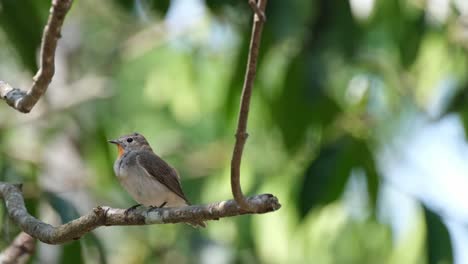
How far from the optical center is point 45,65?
342 centimetres

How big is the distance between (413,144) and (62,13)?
7.59 meters

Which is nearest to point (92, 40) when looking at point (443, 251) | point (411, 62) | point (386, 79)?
point (386, 79)

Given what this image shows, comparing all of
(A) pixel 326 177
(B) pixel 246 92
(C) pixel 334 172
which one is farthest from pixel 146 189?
(B) pixel 246 92

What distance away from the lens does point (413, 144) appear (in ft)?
34.0

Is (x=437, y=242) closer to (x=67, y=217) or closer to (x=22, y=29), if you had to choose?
(x=67, y=217)

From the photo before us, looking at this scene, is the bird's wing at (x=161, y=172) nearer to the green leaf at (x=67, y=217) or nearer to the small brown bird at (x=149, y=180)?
the small brown bird at (x=149, y=180)

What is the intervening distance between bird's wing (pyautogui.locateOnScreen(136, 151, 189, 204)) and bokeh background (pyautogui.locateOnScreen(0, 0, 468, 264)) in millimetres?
513

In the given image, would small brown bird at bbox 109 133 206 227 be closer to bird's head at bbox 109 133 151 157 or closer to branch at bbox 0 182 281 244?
bird's head at bbox 109 133 151 157

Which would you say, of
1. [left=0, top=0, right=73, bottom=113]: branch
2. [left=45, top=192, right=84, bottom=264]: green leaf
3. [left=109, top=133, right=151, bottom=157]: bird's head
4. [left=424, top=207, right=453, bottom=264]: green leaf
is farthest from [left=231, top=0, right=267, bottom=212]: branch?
[left=424, top=207, right=453, bottom=264]: green leaf

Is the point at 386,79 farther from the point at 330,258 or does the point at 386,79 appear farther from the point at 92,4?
the point at 92,4

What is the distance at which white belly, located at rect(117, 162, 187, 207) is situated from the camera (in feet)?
18.9

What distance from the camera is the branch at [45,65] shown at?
126 inches

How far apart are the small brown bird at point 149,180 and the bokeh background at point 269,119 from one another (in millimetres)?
371

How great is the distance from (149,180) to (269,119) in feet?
8.56
